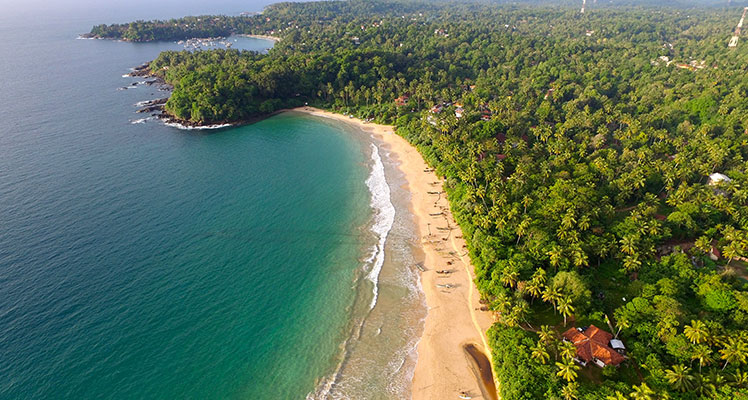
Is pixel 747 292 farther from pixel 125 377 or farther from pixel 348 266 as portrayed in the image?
pixel 125 377

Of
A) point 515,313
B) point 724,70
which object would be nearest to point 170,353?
point 515,313

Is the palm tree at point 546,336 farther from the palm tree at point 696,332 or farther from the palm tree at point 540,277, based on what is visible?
the palm tree at point 696,332

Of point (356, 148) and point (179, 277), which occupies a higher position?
point (356, 148)

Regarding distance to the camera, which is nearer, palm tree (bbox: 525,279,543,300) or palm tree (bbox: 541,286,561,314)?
palm tree (bbox: 541,286,561,314)

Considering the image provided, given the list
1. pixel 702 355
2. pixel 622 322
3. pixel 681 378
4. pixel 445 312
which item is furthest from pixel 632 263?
pixel 445 312

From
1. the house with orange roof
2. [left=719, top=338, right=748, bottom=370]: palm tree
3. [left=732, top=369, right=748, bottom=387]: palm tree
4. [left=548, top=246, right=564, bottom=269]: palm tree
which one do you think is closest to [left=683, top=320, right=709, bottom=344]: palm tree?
[left=719, top=338, right=748, bottom=370]: palm tree

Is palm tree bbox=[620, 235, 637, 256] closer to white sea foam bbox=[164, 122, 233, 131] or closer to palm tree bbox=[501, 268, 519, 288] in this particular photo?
palm tree bbox=[501, 268, 519, 288]
